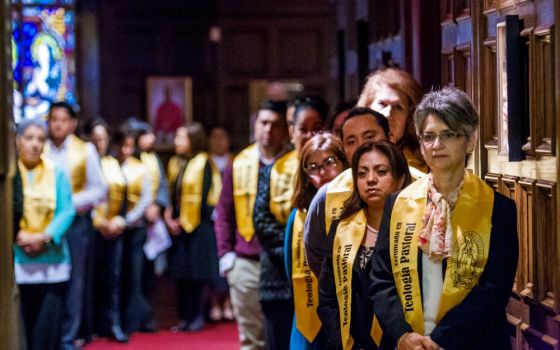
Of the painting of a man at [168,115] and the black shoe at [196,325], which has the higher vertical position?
the painting of a man at [168,115]

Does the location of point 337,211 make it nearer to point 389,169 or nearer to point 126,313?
point 389,169

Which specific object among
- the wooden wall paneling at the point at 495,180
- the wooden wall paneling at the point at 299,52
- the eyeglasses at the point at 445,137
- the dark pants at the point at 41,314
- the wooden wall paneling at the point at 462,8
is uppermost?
the wooden wall paneling at the point at 299,52

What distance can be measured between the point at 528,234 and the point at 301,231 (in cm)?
121

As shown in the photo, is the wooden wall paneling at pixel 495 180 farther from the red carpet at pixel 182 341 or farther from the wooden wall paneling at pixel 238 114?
the wooden wall paneling at pixel 238 114

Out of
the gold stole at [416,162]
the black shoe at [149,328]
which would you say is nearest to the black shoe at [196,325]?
the black shoe at [149,328]

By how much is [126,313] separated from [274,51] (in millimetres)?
4146

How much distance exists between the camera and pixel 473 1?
464cm

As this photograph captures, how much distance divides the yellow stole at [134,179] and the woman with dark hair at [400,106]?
14.6 ft

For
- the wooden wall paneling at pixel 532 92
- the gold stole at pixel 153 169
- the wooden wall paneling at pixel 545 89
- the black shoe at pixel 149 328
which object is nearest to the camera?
the wooden wall paneling at pixel 545 89

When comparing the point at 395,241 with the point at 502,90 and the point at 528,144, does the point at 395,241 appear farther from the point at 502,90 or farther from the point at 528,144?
the point at 502,90

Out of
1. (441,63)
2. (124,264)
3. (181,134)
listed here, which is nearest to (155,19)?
(181,134)

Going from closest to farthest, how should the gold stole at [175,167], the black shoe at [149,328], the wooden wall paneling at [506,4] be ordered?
the wooden wall paneling at [506,4]
the black shoe at [149,328]
the gold stole at [175,167]

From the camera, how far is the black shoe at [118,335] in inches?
344

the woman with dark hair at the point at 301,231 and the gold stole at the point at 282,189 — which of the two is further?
the gold stole at the point at 282,189
